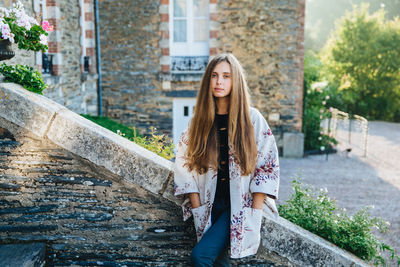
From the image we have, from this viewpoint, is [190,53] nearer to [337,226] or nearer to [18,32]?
[18,32]

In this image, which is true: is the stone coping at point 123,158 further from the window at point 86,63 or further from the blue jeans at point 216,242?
the window at point 86,63

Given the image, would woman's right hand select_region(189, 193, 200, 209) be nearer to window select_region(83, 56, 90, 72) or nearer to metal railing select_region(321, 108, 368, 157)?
window select_region(83, 56, 90, 72)

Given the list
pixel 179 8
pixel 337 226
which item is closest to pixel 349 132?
pixel 179 8

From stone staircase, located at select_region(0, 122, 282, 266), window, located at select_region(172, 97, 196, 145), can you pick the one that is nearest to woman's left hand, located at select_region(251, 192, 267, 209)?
stone staircase, located at select_region(0, 122, 282, 266)

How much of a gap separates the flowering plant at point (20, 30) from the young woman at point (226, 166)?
5.92 ft

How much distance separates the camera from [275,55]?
1001 cm

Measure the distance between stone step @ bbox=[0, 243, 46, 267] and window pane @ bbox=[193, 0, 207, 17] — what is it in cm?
865

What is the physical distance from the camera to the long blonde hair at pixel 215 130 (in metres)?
2.35

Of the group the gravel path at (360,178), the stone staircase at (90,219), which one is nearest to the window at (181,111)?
the gravel path at (360,178)

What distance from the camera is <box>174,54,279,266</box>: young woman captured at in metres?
2.33

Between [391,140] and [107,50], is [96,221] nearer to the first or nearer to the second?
[107,50]

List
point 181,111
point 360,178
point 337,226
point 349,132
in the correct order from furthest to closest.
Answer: point 349,132 < point 181,111 < point 360,178 < point 337,226

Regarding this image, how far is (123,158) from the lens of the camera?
2699mm

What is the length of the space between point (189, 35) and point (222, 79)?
8218 mm
